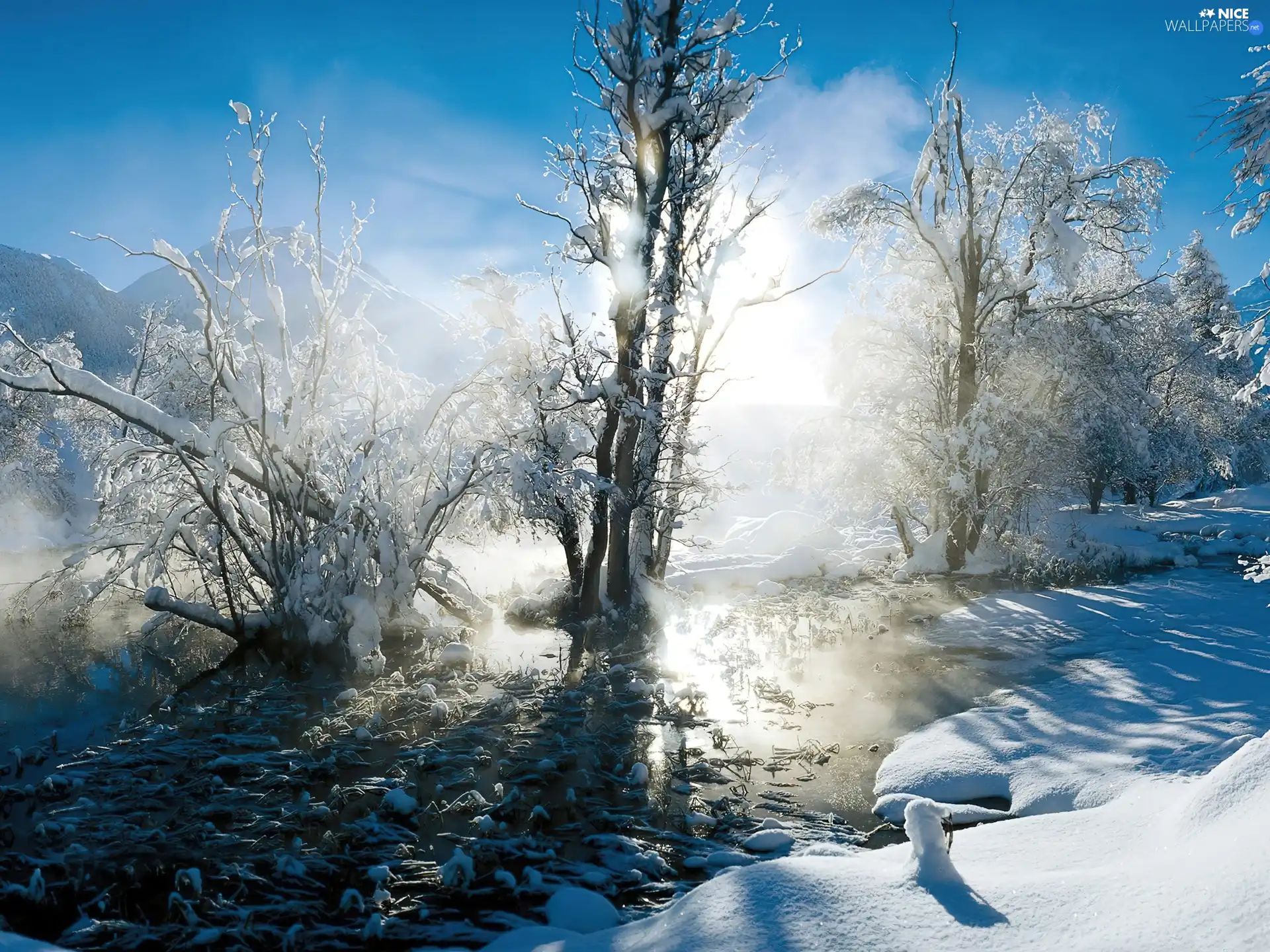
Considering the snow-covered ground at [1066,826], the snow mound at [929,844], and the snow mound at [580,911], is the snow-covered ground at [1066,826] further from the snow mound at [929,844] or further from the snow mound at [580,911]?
the snow mound at [580,911]

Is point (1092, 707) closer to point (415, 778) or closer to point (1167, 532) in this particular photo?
point (415, 778)

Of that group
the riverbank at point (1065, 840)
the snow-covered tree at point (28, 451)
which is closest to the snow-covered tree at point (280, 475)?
the riverbank at point (1065, 840)

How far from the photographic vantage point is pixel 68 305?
63594 mm

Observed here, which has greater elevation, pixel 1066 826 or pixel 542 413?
pixel 542 413

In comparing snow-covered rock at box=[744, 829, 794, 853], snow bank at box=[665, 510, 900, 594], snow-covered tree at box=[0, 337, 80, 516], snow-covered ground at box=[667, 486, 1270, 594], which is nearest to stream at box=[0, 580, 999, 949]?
snow-covered rock at box=[744, 829, 794, 853]

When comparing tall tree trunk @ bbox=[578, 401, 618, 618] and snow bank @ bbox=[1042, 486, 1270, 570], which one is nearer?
tall tree trunk @ bbox=[578, 401, 618, 618]

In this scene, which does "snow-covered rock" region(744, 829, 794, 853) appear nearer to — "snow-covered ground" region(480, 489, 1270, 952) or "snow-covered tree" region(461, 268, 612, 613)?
"snow-covered ground" region(480, 489, 1270, 952)

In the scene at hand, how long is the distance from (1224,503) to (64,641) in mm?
36708

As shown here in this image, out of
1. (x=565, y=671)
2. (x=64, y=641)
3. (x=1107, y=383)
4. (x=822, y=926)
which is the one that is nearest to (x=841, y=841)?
(x=822, y=926)

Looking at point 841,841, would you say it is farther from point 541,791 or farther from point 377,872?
point 377,872

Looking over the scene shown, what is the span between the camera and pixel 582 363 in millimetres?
10453

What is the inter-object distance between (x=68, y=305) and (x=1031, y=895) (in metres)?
83.5

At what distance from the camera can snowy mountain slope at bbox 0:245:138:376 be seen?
6025cm

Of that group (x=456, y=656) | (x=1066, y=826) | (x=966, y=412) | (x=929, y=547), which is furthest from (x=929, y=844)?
(x=929, y=547)
